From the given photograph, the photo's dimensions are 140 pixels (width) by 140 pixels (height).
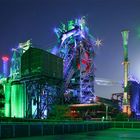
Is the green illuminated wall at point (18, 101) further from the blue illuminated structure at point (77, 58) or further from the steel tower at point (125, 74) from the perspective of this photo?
the steel tower at point (125, 74)

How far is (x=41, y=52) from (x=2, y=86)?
25.7 metres

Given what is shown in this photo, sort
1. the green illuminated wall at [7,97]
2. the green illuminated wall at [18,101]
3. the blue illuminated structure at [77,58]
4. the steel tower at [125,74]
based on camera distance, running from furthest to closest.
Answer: the blue illuminated structure at [77,58] → the steel tower at [125,74] → the green illuminated wall at [7,97] → the green illuminated wall at [18,101]

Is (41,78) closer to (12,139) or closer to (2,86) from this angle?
(2,86)

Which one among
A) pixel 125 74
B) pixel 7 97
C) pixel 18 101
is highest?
pixel 125 74

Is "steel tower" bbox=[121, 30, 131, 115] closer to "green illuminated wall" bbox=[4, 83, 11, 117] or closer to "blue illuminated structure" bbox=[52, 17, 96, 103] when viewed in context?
"blue illuminated structure" bbox=[52, 17, 96, 103]

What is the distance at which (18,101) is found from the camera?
462 ft

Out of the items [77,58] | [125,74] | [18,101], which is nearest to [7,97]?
[18,101]

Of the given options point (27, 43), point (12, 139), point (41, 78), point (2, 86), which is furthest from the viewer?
point (27, 43)

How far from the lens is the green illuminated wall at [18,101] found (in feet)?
452

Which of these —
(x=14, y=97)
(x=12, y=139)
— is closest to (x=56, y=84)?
(x=14, y=97)

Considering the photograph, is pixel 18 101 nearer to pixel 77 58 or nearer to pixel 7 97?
pixel 7 97

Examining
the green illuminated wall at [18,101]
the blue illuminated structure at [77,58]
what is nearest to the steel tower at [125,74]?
the blue illuminated structure at [77,58]

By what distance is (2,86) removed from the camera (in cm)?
14975

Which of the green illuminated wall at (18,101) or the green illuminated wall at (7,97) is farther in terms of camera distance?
the green illuminated wall at (7,97)
